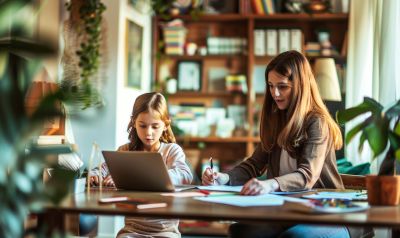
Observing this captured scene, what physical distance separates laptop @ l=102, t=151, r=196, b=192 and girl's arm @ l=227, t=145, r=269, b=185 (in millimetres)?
419

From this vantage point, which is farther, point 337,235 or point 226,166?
point 226,166

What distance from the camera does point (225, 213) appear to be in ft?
5.71

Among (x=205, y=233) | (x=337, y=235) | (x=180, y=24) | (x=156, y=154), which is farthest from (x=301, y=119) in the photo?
(x=180, y=24)

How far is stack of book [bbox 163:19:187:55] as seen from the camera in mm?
5941

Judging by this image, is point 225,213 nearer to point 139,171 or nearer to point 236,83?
point 139,171

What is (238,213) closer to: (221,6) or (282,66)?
(282,66)

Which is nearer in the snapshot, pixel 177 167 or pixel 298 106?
pixel 298 106

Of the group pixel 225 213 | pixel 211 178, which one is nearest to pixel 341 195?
pixel 211 178

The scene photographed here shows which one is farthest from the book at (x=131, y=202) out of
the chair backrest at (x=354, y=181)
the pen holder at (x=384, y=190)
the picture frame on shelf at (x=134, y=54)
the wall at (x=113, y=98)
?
the picture frame on shelf at (x=134, y=54)

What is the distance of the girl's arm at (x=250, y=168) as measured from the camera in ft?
9.01

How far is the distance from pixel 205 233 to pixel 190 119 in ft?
3.37

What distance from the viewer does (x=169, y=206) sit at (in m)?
1.90

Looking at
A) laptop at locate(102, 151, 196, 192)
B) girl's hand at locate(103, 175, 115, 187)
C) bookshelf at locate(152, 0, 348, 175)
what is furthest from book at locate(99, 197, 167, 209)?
bookshelf at locate(152, 0, 348, 175)

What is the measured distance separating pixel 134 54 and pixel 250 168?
283 cm
